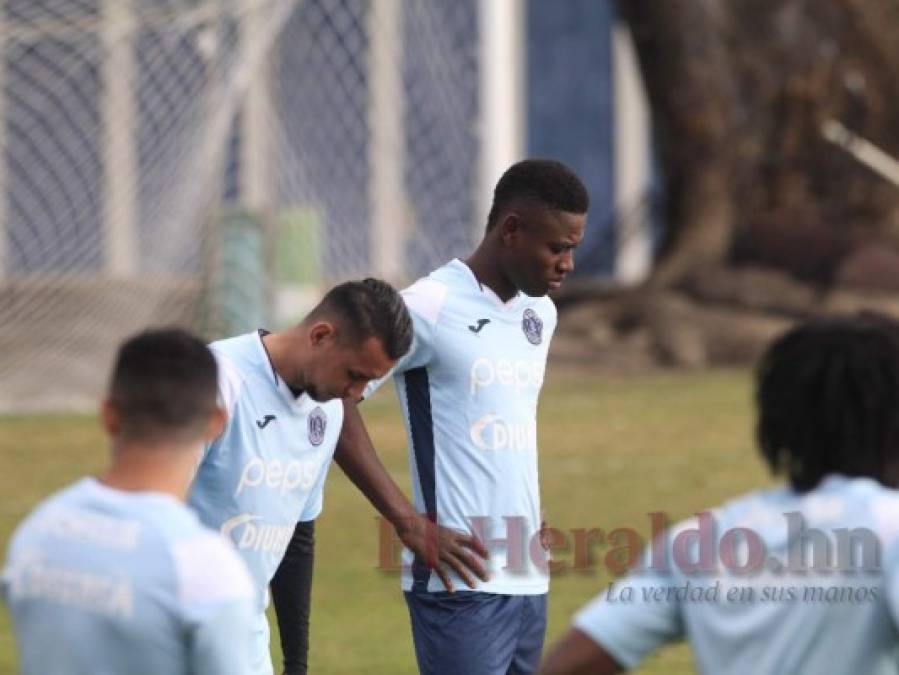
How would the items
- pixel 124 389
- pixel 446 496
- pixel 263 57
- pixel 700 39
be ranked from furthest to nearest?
pixel 700 39
pixel 263 57
pixel 446 496
pixel 124 389

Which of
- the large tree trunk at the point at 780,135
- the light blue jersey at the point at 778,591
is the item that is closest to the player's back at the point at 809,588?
the light blue jersey at the point at 778,591

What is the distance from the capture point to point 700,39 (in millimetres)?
21922

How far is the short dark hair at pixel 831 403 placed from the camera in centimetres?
301

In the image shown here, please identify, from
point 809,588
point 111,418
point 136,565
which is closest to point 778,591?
point 809,588

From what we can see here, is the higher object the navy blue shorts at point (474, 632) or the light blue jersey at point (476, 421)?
the light blue jersey at point (476, 421)

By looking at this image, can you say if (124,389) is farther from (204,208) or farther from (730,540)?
(204,208)

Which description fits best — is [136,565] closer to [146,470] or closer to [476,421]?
[146,470]

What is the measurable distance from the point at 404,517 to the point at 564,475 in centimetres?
756

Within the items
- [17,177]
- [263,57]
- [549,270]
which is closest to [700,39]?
[263,57]

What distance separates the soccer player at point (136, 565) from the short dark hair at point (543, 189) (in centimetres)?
224

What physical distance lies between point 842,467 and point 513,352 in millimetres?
2393

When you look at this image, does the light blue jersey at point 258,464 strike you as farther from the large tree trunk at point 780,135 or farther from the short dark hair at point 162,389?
the large tree trunk at point 780,135

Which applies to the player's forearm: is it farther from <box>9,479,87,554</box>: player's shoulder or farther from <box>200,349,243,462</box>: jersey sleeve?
<box>9,479,87,554</box>: player's shoulder

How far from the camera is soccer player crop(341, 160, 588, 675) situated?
17.1 ft
